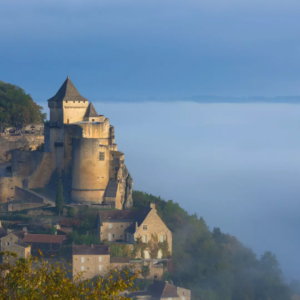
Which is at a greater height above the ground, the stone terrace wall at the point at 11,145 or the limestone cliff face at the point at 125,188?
the stone terrace wall at the point at 11,145

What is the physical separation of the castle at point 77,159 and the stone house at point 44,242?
17.1 ft

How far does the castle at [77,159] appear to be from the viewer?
5781 centimetres

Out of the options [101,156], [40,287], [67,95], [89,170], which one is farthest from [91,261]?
[40,287]

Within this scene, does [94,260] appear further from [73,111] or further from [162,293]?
[73,111]

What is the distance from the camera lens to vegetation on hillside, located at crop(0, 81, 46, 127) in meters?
73.2

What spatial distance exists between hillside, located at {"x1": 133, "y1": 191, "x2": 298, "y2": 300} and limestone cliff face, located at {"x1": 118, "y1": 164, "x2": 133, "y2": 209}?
1064 mm

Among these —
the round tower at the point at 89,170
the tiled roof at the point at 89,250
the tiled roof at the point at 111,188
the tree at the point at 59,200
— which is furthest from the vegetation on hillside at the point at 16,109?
the tiled roof at the point at 89,250

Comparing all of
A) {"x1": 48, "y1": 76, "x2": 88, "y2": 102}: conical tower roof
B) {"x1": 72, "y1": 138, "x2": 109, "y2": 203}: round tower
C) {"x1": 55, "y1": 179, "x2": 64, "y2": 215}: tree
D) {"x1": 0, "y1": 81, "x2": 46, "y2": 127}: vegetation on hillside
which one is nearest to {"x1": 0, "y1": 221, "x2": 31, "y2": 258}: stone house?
{"x1": 55, "y1": 179, "x2": 64, "y2": 215}: tree

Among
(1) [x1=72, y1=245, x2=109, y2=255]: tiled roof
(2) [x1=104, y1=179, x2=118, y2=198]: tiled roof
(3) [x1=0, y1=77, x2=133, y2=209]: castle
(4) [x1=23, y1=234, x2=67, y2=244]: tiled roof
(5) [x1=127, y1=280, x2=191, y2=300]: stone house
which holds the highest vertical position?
(3) [x1=0, y1=77, x2=133, y2=209]: castle

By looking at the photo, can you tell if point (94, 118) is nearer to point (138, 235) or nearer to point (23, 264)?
point (138, 235)

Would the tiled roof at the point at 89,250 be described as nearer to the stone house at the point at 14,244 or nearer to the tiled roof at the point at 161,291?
the stone house at the point at 14,244

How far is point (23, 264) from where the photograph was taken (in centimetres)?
2611

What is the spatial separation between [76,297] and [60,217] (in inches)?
1222

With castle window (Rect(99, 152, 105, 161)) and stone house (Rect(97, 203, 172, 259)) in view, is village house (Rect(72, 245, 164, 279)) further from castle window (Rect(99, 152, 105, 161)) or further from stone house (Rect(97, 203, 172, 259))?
castle window (Rect(99, 152, 105, 161))
